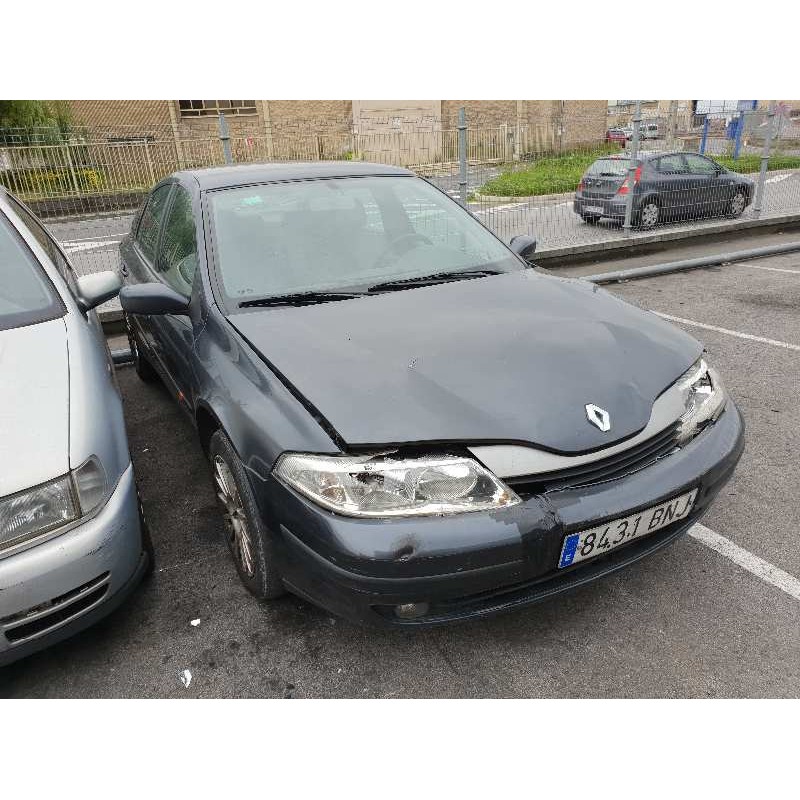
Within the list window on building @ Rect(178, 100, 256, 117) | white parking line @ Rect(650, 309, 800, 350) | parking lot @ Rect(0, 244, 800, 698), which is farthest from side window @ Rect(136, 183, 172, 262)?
window on building @ Rect(178, 100, 256, 117)

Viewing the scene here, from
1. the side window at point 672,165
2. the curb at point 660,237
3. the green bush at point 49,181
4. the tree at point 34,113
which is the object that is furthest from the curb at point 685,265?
the tree at point 34,113

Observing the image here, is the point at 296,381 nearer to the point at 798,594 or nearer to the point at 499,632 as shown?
the point at 499,632

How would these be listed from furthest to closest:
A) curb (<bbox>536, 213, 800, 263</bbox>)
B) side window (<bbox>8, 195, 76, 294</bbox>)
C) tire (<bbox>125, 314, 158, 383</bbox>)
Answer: curb (<bbox>536, 213, 800, 263</bbox>) < tire (<bbox>125, 314, 158, 383</bbox>) < side window (<bbox>8, 195, 76, 294</bbox>)

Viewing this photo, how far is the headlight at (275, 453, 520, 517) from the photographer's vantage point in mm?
1807

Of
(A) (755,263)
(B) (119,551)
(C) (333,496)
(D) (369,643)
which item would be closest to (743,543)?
(D) (369,643)

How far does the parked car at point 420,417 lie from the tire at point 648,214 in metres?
7.06

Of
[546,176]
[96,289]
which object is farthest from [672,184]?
[96,289]

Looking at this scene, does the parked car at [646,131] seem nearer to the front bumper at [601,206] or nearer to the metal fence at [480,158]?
the metal fence at [480,158]

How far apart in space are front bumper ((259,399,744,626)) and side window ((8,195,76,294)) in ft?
6.20

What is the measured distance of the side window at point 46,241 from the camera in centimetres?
309

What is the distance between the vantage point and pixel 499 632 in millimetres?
2248

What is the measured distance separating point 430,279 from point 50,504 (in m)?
1.77

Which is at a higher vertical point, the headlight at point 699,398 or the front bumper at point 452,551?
the headlight at point 699,398

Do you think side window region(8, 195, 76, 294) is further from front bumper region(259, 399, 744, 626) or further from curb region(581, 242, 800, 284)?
curb region(581, 242, 800, 284)
